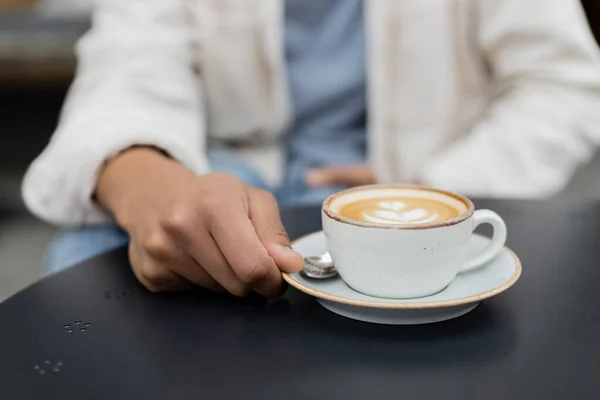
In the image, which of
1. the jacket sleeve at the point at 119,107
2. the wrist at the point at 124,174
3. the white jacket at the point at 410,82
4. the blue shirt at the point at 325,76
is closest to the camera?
the wrist at the point at 124,174

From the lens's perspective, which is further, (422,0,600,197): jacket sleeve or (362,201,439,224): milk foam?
(422,0,600,197): jacket sleeve

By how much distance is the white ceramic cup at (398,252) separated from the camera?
474 millimetres

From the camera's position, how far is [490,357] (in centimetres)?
45

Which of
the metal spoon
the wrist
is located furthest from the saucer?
the wrist

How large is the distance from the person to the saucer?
305mm

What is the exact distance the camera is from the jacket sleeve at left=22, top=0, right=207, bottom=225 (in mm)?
813

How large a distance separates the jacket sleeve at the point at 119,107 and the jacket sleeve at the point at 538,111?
385 mm

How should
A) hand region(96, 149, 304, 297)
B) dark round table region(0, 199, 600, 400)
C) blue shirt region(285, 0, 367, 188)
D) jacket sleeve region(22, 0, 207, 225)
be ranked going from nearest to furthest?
dark round table region(0, 199, 600, 400) < hand region(96, 149, 304, 297) < jacket sleeve region(22, 0, 207, 225) < blue shirt region(285, 0, 367, 188)

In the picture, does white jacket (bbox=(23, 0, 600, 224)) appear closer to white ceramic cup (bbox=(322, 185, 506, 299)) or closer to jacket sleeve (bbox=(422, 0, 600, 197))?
jacket sleeve (bbox=(422, 0, 600, 197))

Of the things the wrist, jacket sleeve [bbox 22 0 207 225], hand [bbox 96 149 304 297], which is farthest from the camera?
jacket sleeve [bbox 22 0 207 225]

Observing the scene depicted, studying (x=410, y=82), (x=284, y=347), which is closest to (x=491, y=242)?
(x=284, y=347)

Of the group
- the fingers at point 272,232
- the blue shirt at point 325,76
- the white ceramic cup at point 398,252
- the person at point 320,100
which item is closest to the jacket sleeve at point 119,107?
the person at point 320,100

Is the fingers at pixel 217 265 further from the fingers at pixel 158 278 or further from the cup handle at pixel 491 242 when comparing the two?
the cup handle at pixel 491 242

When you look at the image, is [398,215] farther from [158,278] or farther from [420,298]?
[158,278]
